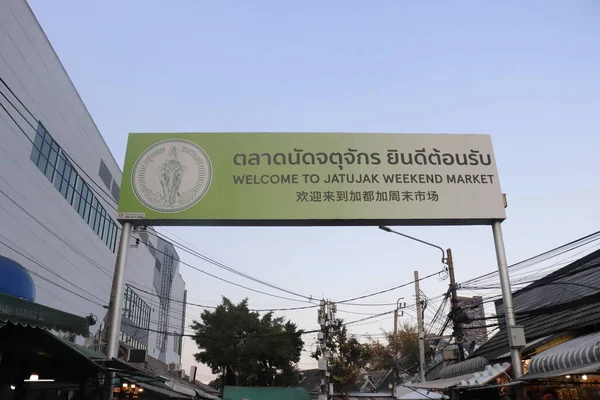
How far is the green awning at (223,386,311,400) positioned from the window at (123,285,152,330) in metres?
16.9

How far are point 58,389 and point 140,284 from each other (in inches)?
1456

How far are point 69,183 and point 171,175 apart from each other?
63.5ft

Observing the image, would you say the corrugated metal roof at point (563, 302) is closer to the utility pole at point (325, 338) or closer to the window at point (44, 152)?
the utility pole at point (325, 338)

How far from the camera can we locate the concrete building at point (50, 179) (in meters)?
19.0

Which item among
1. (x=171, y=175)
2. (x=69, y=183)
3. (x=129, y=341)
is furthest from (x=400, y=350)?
(x=171, y=175)

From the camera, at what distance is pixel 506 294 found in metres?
8.92

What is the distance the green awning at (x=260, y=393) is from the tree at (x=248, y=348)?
7.07m

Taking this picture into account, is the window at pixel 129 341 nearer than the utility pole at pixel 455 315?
No

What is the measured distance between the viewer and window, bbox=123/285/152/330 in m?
39.7

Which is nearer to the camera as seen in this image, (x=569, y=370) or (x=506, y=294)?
(x=569, y=370)

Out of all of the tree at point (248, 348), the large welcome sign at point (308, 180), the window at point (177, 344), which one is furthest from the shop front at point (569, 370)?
the window at point (177, 344)

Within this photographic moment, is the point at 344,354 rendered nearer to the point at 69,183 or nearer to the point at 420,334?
the point at 420,334

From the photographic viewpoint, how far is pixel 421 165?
9703 mm

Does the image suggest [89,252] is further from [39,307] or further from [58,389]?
[39,307]
